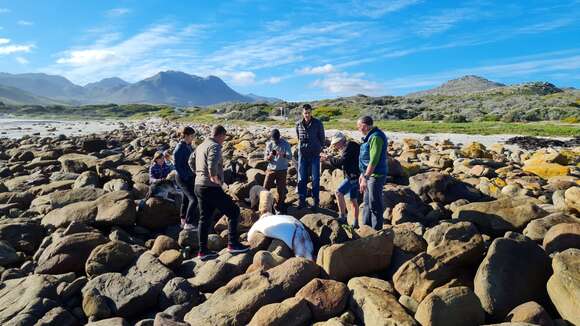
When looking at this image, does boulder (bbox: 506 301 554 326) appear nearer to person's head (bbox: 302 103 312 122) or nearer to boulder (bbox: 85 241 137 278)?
person's head (bbox: 302 103 312 122)

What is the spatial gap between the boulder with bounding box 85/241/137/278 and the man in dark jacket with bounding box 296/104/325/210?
3.93 metres

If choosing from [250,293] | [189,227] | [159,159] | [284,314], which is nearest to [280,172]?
[189,227]

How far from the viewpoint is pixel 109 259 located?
752 cm

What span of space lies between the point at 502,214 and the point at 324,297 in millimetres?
4245

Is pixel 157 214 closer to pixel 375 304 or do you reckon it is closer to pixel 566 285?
pixel 375 304

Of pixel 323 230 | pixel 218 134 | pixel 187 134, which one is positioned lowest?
pixel 323 230

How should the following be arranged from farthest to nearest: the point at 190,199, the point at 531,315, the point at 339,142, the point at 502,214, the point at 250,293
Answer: the point at 190,199 → the point at 339,142 → the point at 502,214 → the point at 250,293 → the point at 531,315

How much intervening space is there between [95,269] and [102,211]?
8.07ft

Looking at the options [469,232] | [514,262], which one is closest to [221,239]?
[469,232]

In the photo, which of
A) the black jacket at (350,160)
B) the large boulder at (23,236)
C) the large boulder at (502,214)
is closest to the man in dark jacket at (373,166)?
the black jacket at (350,160)

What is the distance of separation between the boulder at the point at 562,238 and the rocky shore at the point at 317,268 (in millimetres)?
A: 17

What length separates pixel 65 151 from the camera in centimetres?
2155

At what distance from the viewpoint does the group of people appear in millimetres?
7668

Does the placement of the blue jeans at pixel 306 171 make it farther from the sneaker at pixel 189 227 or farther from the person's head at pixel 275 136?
the sneaker at pixel 189 227
